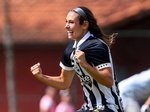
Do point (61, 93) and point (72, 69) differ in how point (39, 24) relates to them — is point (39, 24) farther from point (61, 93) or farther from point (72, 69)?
point (72, 69)

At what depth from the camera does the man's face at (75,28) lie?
6578 mm

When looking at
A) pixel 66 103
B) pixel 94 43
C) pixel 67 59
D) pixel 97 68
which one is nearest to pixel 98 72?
pixel 97 68

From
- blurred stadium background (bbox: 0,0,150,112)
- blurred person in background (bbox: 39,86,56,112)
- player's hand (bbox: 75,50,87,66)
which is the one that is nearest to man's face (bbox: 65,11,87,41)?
player's hand (bbox: 75,50,87,66)

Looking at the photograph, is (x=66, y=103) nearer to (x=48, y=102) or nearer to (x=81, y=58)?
(x=48, y=102)

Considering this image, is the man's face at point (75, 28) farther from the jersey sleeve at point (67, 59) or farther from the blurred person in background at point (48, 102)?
the blurred person in background at point (48, 102)

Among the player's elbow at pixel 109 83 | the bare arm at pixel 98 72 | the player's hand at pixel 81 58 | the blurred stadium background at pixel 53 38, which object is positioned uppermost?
the player's hand at pixel 81 58

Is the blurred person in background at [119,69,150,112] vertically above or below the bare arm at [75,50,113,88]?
below

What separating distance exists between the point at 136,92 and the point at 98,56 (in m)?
2.55

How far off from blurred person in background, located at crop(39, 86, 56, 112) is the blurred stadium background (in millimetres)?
173

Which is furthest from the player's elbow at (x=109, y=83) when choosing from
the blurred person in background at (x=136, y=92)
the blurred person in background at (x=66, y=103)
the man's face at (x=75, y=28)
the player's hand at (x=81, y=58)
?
the blurred person in background at (x=66, y=103)

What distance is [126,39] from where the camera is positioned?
11.9 meters

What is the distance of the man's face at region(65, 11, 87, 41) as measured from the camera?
6.58 m

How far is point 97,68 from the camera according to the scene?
6.42 metres

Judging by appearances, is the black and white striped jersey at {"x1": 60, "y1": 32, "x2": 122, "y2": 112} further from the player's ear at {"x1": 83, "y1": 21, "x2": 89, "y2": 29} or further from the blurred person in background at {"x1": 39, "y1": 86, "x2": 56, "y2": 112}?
the blurred person in background at {"x1": 39, "y1": 86, "x2": 56, "y2": 112}
